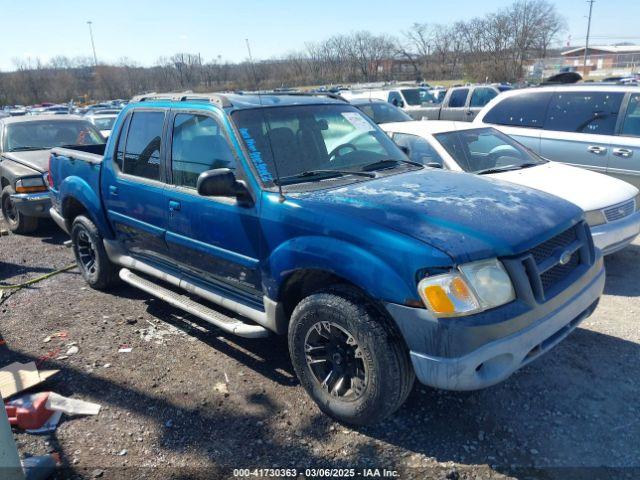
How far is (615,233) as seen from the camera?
16.8 feet

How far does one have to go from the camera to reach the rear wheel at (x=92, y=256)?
5.29 metres

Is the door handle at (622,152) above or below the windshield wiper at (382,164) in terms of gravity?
below

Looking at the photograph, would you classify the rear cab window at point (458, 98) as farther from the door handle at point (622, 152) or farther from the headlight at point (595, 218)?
the headlight at point (595, 218)

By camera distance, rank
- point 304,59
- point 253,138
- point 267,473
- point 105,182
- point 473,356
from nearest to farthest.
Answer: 1. point 473,356
2. point 267,473
3. point 253,138
4. point 105,182
5. point 304,59

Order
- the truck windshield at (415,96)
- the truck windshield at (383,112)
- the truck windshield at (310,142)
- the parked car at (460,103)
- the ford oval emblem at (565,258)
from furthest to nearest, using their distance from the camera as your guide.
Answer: the truck windshield at (415,96) → the parked car at (460,103) → the truck windshield at (383,112) → the truck windshield at (310,142) → the ford oval emblem at (565,258)

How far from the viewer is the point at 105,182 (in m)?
4.90

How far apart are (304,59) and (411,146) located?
2964 millimetres

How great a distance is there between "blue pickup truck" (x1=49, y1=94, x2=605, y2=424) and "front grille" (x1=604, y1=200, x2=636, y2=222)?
6.55 feet

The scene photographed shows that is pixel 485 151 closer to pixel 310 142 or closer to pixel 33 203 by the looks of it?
pixel 310 142

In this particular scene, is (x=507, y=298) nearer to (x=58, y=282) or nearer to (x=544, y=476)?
(x=544, y=476)

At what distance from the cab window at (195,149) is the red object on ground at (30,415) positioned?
1.85 m

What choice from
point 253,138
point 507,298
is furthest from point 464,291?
point 253,138

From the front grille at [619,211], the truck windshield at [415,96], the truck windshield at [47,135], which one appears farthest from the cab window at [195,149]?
the truck windshield at [415,96]

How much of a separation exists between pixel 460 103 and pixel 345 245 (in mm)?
14913
